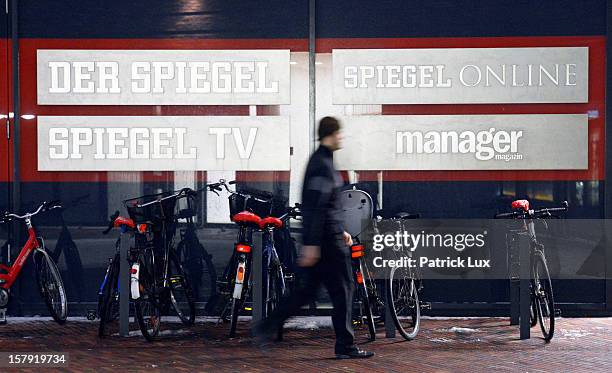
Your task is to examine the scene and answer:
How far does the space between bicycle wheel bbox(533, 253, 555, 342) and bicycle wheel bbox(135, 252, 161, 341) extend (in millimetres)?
3682

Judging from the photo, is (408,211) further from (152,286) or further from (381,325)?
(152,286)

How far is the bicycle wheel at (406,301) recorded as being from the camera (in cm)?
907

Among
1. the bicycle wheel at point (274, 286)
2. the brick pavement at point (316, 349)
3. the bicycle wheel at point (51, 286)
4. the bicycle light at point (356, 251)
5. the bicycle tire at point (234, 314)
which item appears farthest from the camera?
the bicycle wheel at point (51, 286)

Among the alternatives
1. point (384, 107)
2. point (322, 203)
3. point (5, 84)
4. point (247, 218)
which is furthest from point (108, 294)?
point (384, 107)

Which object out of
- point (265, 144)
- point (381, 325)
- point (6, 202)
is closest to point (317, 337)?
point (381, 325)

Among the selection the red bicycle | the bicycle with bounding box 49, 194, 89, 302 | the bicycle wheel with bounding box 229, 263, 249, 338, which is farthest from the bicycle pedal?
the bicycle wheel with bounding box 229, 263, 249, 338

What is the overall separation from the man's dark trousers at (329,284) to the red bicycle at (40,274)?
3.19 metres

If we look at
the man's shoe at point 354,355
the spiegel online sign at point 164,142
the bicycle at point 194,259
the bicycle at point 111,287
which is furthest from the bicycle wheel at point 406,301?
the bicycle at point 111,287

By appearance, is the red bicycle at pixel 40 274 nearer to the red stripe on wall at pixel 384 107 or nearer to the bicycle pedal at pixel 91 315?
the bicycle pedal at pixel 91 315

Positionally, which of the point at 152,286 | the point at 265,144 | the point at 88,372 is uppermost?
the point at 265,144

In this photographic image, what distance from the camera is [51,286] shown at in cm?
998

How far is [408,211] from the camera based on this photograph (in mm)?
10266

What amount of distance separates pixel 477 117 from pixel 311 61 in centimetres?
192

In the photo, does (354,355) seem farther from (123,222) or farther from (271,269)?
(123,222)
